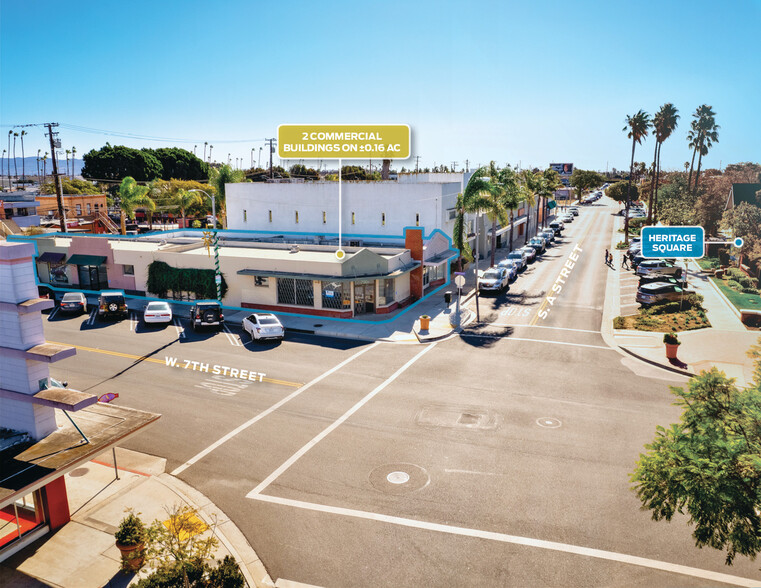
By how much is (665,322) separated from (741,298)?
7398 mm

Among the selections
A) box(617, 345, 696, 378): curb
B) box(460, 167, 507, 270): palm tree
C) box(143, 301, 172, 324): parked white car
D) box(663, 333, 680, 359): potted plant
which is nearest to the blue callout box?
box(663, 333, 680, 359): potted plant

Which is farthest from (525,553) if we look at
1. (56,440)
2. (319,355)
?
(319,355)

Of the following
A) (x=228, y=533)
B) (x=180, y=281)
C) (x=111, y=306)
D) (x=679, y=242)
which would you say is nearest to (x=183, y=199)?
(x=180, y=281)

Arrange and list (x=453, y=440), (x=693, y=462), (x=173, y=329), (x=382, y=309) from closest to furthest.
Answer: (x=693, y=462) < (x=453, y=440) < (x=173, y=329) < (x=382, y=309)

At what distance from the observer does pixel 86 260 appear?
42406 millimetres

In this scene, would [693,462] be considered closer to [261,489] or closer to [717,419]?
[717,419]

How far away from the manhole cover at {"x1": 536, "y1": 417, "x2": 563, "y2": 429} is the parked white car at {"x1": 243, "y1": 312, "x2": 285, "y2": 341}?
15430mm

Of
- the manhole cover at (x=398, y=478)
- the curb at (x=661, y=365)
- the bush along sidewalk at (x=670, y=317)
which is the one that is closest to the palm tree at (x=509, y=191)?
the bush along sidewalk at (x=670, y=317)

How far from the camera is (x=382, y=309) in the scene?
3588 centimetres

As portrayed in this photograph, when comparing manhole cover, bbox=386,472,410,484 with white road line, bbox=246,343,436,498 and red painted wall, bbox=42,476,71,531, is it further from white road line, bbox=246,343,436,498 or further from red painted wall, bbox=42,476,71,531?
red painted wall, bbox=42,476,71,531

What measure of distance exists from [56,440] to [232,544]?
16.5 feet

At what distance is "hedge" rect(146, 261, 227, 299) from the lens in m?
38.0

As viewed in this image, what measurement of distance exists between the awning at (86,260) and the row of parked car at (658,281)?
41.5 metres

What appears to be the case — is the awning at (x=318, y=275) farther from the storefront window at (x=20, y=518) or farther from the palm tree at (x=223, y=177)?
the palm tree at (x=223, y=177)
